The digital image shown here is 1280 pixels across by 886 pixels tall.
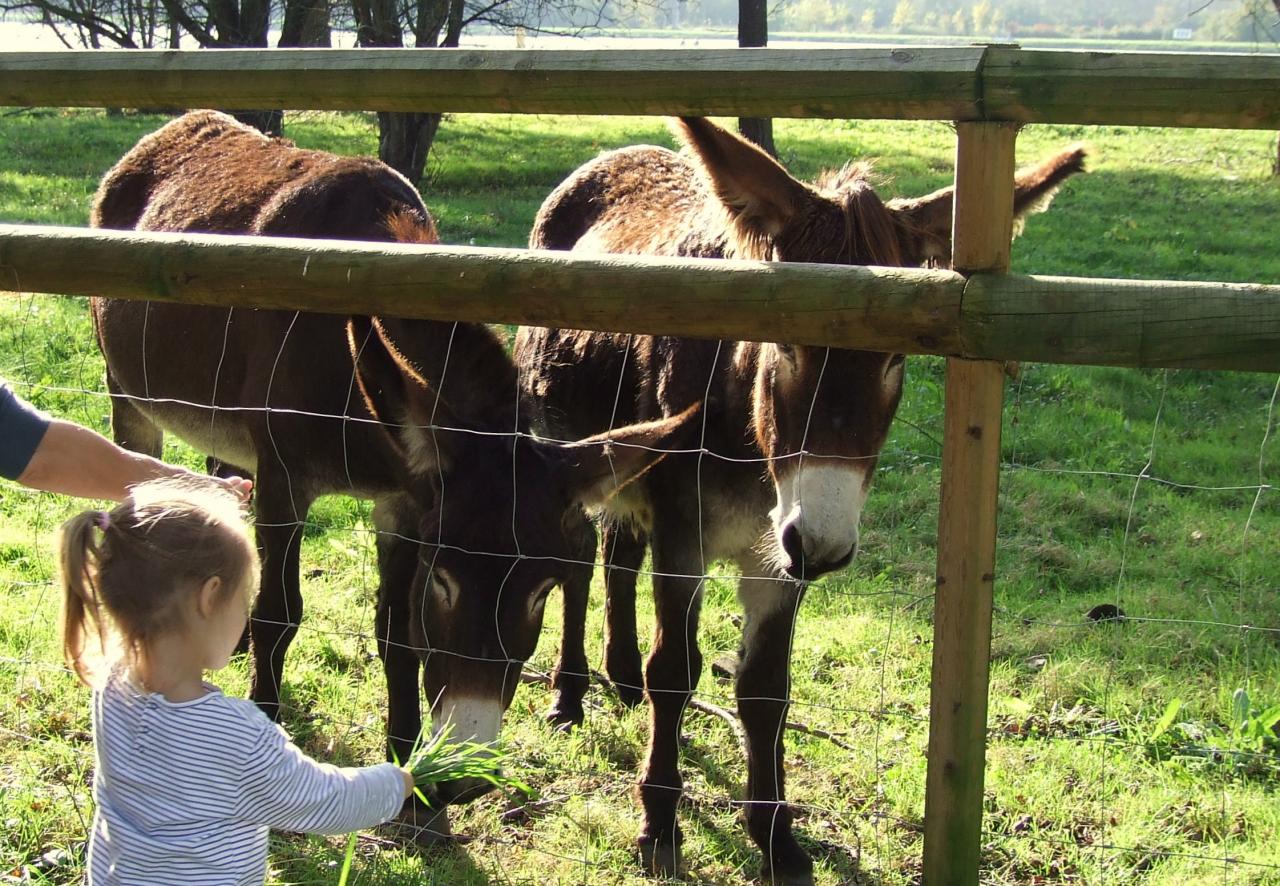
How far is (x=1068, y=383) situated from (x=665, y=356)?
15.6ft

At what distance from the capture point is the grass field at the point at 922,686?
3588 millimetres

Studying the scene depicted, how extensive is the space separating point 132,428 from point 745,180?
350 cm

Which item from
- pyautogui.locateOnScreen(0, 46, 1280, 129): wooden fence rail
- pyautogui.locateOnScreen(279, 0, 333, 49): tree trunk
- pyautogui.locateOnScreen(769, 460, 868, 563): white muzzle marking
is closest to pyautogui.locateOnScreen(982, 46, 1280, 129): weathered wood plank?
pyautogui.locateOnScreen(0, 46, 1280, 129): wooden fence rail

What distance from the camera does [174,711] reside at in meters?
2.09

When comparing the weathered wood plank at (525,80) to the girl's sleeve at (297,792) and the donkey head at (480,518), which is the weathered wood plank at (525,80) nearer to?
the donkey head at (480,518)

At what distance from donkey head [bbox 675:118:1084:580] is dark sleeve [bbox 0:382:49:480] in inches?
67.7

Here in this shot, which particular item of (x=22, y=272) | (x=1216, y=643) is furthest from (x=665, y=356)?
(x=1216, y=643)

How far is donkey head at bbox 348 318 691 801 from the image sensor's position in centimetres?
305

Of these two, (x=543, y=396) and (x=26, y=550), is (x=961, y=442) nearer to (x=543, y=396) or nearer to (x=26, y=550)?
(x=543, y=396)

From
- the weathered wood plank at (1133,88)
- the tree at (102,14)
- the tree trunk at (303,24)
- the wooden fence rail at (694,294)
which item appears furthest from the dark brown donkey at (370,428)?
the tree at (102,14)

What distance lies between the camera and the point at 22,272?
3.09 metres

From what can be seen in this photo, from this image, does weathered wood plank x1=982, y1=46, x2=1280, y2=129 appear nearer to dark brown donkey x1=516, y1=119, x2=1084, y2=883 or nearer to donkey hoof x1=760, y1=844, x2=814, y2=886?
dark brown donkey x1=516, y1=119, x2=1084, y2=883

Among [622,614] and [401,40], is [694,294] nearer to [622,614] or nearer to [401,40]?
[622,614]

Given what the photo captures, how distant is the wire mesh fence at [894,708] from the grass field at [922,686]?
0.01 metres
